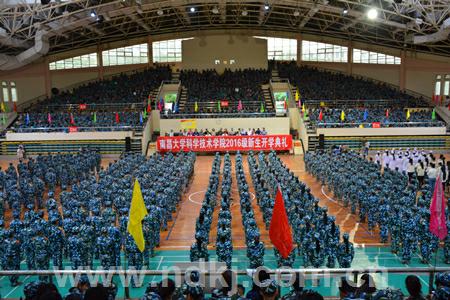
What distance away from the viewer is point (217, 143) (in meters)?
25.1

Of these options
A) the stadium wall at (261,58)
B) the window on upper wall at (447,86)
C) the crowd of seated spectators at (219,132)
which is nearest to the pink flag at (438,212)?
the crowd of seated spectators at (219,132)

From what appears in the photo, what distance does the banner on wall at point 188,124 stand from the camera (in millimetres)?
27000

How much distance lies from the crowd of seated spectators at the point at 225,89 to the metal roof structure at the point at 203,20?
4236 mm

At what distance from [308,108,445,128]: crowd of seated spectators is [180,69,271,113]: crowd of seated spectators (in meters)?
4.46

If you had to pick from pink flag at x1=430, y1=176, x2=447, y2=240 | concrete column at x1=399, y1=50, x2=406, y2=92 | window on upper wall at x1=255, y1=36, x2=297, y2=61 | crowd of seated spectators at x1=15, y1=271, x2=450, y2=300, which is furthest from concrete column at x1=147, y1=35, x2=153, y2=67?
crowd of seated spectators at x1=15, y1=271, x2=450, y2=300

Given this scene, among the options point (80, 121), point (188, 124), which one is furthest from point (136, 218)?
point (80, 121)

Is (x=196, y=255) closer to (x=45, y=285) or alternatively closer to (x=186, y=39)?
(x=45, y=285)

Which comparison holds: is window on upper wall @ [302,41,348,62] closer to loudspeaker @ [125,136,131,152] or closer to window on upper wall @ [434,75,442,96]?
window on upper wall @ [434,75,442,96]

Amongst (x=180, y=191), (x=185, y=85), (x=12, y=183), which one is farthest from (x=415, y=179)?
(x=185, y=85)

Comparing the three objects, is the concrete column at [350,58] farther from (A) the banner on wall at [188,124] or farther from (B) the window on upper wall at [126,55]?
(B) the window on upper wall at [126,55]

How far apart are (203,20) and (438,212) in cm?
2896

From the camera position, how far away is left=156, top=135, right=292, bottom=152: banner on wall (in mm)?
24938

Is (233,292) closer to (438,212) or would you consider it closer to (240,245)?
(438,212)

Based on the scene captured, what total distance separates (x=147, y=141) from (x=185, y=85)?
25.5 feet
